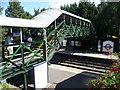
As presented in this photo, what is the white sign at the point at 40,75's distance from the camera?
15.7 feet

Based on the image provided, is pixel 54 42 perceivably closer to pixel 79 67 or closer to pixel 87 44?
pixel 79 67

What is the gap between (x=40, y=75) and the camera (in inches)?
198

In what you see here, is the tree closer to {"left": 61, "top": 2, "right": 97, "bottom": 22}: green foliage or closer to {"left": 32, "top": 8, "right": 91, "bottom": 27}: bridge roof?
{"left": 61, "top": 2, "right": 97, "bottom": 22}: green foliage

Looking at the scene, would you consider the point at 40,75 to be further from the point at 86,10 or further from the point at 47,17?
the point at 86,10

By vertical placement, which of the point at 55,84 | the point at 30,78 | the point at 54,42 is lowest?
the point at 55,84

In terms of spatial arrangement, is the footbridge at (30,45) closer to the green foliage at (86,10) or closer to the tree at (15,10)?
the green foliage at (86,10)

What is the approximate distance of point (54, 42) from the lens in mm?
7160

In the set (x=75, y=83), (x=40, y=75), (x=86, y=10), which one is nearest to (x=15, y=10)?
(x=86, y=10)

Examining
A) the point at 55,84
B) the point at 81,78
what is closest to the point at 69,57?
the point at 81,78

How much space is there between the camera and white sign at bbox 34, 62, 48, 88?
4.77m

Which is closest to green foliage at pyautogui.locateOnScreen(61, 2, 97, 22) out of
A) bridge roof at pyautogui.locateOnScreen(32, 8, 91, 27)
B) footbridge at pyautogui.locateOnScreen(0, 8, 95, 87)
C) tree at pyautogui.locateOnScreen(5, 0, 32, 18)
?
footbridge at pyautogui.locateOnScreen(0, 8, 95, 87)

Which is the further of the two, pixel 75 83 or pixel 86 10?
pixel 86 10

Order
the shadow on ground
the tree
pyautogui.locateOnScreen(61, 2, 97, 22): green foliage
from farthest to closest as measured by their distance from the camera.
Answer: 1. the tree
2. pyautogui.locateOnScreen(61, 2, 97, 22): green foliage
3. the shadow on ground

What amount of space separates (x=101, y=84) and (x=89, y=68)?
22.0ft
